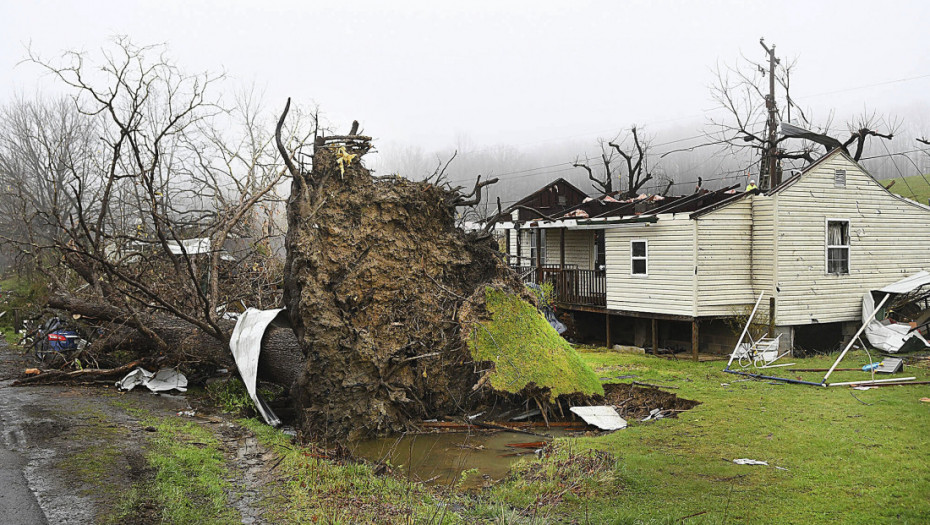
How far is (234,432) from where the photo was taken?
9.18 meters

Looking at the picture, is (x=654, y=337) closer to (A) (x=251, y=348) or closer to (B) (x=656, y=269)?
(B) (x=656, y=269)

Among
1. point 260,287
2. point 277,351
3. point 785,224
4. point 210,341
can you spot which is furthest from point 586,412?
point 785,224

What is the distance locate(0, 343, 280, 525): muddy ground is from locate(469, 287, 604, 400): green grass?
3.63m

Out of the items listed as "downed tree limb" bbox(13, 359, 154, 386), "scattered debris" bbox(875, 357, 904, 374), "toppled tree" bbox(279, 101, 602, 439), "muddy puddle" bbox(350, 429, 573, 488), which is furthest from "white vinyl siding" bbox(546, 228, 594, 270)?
"downed tree limb" bbox(13, 359, 154, 386)

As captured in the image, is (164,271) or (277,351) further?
(164,271)

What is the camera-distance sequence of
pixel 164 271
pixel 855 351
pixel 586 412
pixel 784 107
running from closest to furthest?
pixel 586 412 < pixel 164 271 < pixel 855 351 < pixel 784 107

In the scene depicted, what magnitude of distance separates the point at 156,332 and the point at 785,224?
15.0m

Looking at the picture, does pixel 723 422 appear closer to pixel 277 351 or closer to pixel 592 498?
pixel 592 498

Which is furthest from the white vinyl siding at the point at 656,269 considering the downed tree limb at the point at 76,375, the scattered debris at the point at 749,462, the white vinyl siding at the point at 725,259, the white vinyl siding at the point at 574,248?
the downed tree limb at the point at 76,375

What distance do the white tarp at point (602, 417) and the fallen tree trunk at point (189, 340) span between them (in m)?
4.40

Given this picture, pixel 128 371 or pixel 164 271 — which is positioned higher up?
pixel 164 271

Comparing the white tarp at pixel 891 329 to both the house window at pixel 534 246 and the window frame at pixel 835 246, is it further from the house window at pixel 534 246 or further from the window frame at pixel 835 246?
the house window at pixel 534 246

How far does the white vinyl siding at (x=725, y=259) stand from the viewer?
16766mm

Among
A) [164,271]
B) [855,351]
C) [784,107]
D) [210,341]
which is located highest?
[784,107]
